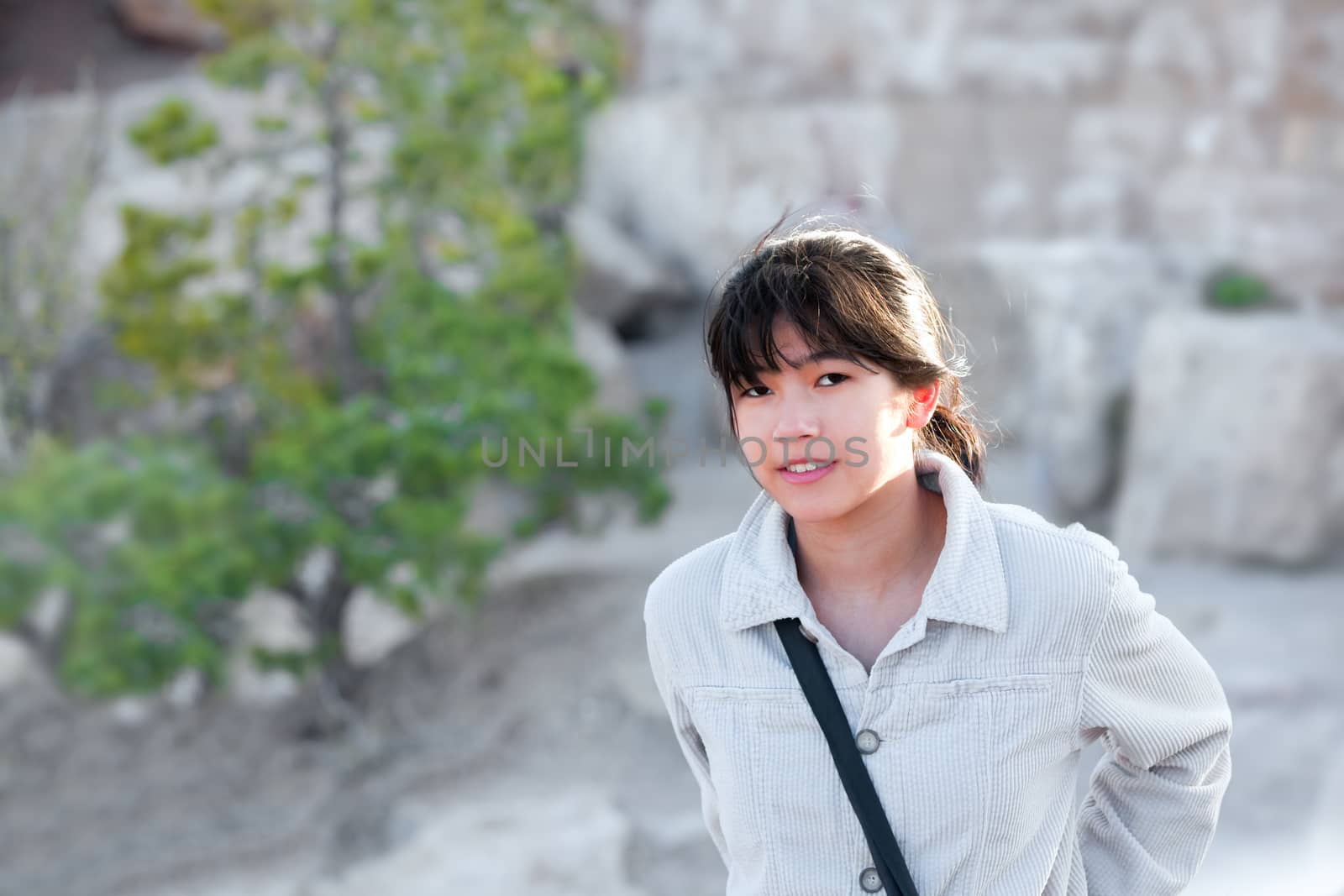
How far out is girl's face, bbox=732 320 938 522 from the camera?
3.20 feet

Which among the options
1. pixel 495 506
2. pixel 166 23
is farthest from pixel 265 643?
pixel 166 23

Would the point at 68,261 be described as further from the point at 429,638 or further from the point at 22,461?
the point at 429,638

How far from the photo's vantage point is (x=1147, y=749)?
101cm

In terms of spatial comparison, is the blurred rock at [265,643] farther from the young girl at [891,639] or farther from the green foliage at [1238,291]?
the green foliage at [1238,291]

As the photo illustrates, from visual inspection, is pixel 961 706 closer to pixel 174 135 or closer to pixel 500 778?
pixel 500 778

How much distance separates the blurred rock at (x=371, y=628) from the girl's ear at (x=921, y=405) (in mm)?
3894

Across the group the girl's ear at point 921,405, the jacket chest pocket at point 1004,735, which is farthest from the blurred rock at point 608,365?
the jacket chest pocket at point 1004,735

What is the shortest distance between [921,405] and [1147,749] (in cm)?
33

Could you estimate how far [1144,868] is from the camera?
1077mm

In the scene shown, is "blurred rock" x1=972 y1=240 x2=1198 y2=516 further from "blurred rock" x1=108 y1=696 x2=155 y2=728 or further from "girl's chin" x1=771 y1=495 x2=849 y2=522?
"girl's chin" x1=771 y1=495 x2=849 y2=522

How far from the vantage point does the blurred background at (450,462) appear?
356cm

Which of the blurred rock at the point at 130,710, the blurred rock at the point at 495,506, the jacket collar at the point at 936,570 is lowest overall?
the blurred rock at the point at 130,710

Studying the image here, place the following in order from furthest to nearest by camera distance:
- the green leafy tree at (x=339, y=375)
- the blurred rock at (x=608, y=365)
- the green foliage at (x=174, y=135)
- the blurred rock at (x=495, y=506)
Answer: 1. the blurred rock at (x=608, y=365)
2. the blurred rock at (x=495, y=506)
3. the green foliage at (x=174, y=135)
4. the green leafy tree at (x=339, y=375)

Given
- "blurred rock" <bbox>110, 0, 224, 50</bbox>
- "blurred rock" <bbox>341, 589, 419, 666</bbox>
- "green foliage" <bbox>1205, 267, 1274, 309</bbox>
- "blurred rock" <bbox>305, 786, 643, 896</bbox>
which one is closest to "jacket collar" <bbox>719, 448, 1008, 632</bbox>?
"blurred rock" <bbox>305, 786, 643, 896</bbox>
